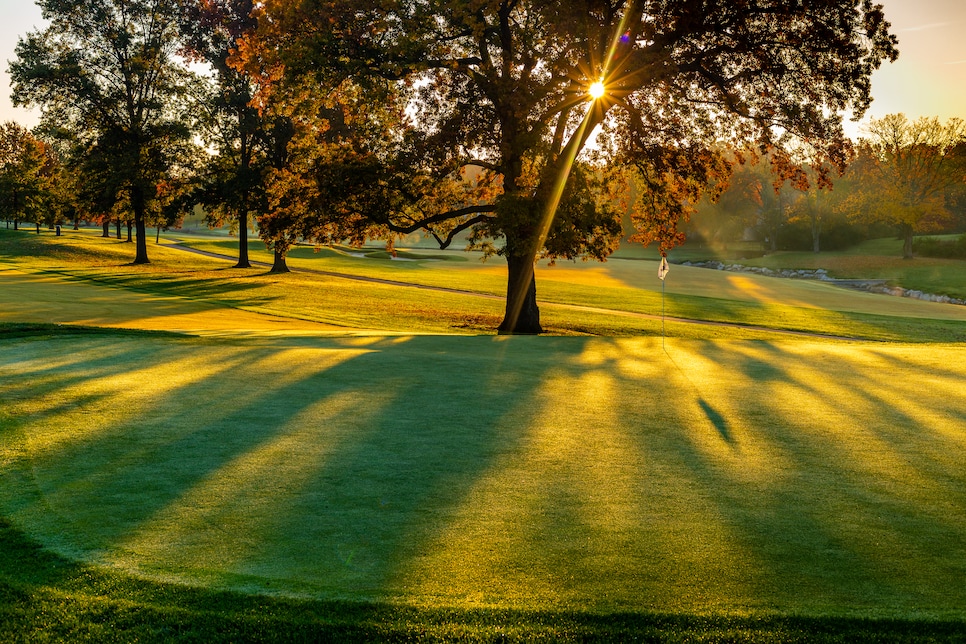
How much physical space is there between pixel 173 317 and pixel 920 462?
20383 millimetres

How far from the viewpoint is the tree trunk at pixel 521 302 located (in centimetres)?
2419

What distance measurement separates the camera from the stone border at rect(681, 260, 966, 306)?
181 feet

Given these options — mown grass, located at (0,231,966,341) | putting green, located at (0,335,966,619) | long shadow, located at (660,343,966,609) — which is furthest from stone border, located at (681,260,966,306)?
long shadow, located at (660,343,966,609)

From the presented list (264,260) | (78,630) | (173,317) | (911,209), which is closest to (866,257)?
(911,209)

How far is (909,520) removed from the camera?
18.9 feet

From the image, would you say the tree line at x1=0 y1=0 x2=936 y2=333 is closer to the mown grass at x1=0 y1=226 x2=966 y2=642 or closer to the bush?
the mown grass at x1=0 y1=226 x2=966 y2=642

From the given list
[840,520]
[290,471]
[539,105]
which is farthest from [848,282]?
[290,471]

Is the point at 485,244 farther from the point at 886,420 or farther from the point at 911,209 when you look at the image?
the point at 911,209

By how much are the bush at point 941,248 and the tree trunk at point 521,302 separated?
62190 millimetres

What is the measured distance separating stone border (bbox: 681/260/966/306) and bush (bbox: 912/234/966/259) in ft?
32.7

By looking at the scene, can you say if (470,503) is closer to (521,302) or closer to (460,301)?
(521,302)

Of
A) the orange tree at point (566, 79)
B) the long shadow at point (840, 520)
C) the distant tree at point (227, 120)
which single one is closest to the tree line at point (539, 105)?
the orange tree at point (566, 79)

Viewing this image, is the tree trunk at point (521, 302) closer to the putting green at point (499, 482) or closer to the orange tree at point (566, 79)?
the orange tree at point (566, 79)

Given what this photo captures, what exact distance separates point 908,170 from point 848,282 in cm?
1598
